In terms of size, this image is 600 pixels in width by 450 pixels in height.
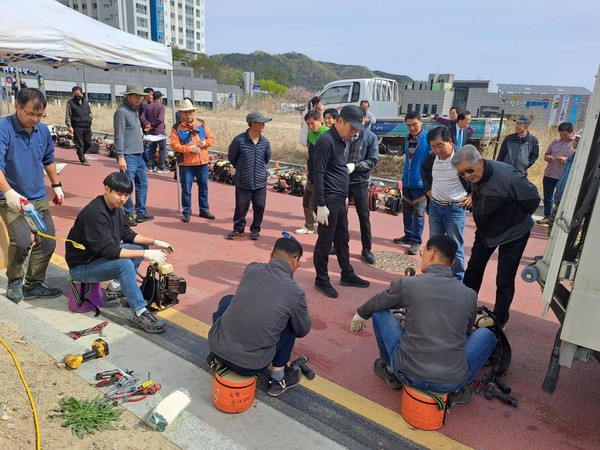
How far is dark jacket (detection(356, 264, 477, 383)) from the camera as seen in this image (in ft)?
8.49

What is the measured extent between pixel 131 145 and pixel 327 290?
3.89m

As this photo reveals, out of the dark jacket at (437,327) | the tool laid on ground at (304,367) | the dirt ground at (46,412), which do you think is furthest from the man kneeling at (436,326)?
the dirt ground at (46,412)

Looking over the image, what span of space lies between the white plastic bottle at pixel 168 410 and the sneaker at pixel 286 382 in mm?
569

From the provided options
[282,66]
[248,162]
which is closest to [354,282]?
[248,162]

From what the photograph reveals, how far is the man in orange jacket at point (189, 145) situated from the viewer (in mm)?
6613

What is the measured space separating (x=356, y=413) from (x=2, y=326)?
107 inches

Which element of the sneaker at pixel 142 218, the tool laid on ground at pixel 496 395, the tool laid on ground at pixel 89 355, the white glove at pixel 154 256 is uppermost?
the white glove at pixel 154 256

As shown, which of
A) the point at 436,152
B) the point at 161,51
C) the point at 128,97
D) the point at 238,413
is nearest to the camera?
the point at 238,413

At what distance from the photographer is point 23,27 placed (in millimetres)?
5664

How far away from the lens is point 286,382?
294cm

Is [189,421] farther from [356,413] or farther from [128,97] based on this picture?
[128,97]

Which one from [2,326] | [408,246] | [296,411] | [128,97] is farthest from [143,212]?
[296,411]

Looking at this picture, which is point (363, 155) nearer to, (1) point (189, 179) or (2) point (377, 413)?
(1) point (189, 179)

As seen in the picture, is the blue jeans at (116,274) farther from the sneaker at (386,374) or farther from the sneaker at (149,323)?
the sneaker at (386,374)
